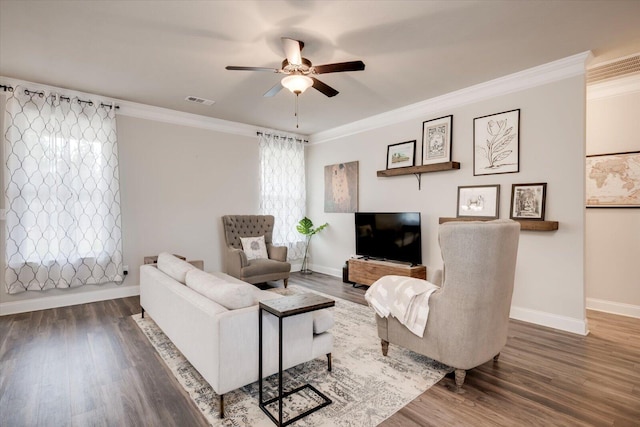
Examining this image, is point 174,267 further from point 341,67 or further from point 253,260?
point 341,67

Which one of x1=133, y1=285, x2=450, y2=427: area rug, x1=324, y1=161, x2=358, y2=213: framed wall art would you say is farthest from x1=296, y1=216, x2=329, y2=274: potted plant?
x1=133, y1=285, x2=450, y2=427: area rug

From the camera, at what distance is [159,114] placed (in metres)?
4.77

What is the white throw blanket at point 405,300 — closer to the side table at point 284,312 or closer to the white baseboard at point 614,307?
the side table at point 284,312

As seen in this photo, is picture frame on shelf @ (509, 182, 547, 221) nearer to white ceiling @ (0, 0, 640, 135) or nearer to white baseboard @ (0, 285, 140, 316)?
white ceiling @ (0, 0, 640, 135)

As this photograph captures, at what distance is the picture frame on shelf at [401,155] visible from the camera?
4.62 m

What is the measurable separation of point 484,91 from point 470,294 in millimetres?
2881

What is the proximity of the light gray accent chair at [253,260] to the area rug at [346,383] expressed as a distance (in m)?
1.64

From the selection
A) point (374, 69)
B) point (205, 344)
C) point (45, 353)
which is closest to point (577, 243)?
point (374, 69)

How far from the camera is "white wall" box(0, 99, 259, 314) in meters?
4.45

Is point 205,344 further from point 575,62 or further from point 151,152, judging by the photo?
point 575,62

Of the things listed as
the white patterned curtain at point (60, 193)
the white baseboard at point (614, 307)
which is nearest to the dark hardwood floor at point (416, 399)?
the white baseboard at point (614, 307)

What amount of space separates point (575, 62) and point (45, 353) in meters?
5.66

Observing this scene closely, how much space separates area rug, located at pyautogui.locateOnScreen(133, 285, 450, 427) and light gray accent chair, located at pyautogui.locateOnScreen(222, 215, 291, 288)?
1637 mm

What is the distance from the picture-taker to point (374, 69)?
11.3 feet
